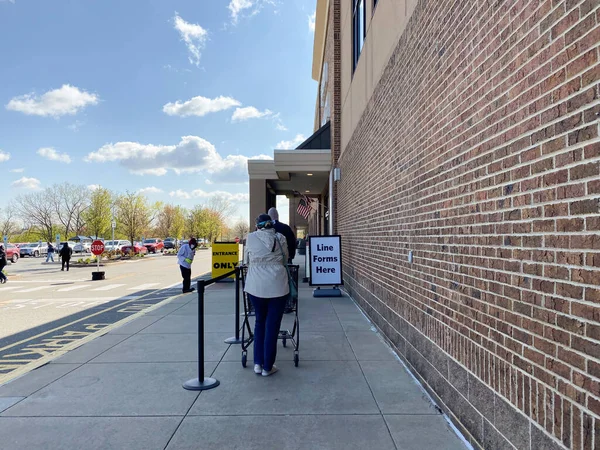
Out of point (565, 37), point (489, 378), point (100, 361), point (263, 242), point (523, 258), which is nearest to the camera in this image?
point (565, 37)

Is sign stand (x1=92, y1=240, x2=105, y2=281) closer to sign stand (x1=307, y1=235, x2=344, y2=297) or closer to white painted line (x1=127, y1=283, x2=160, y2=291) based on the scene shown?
white painted line (x1=127, y1=283, x2=160, y2=291)

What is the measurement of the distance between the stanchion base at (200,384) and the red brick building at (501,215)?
2252mm

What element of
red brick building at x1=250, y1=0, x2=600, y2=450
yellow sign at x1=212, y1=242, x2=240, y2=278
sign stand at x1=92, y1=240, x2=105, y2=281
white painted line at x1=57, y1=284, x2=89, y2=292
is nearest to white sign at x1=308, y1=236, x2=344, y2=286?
yellow sign at x1=212, y1=242, x2=240, y2=278

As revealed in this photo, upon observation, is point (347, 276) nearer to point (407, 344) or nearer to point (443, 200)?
point (407, 344)

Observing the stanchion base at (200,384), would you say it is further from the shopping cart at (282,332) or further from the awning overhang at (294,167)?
the awning overhang at (294,167)

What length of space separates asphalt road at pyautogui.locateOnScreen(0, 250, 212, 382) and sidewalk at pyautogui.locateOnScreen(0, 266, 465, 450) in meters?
1.08

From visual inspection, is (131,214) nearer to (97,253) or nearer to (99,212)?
(99,212)

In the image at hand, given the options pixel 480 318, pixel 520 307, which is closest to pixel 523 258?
pixel 520 307

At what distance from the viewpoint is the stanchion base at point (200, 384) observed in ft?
14.8

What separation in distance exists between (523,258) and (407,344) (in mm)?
2861

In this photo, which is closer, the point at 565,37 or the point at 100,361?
the point at 565,37

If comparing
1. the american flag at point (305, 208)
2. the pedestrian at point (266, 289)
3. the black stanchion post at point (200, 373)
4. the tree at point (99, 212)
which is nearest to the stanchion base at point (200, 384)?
the black stanchion post at point (200, 373)

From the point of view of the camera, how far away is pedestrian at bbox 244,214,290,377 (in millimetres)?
4934

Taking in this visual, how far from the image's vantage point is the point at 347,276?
11586mm
